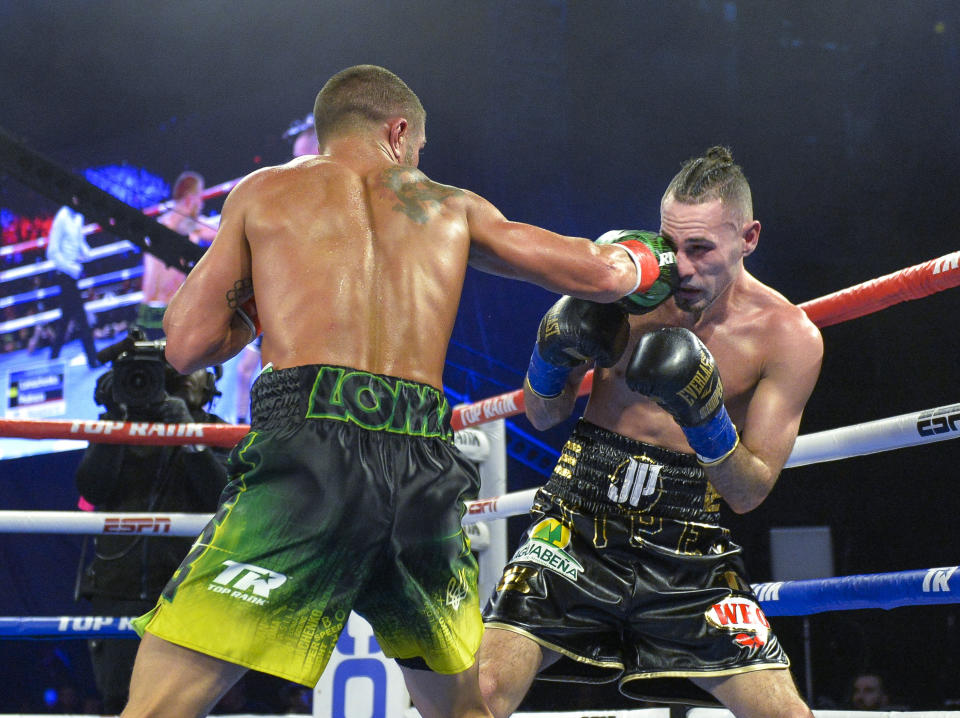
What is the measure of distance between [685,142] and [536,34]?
116 centimetres

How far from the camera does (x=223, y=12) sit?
20.8 feet

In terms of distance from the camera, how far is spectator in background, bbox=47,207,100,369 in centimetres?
563

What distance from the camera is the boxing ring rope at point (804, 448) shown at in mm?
1577

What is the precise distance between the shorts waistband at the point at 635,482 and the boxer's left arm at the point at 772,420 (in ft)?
0.19

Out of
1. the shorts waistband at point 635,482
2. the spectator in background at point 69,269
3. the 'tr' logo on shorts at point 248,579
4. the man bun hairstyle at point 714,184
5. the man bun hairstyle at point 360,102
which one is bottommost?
the 'tr' logo on shorts at point 248,579

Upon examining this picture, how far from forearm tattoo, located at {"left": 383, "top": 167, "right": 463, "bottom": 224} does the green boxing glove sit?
1.08ft

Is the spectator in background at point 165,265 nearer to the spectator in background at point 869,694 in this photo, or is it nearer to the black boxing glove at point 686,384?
the spectator in background at point 869,694

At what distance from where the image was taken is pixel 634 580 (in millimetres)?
1650

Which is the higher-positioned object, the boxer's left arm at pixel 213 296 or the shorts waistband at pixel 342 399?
the boxer's left arm at pixel 213 296

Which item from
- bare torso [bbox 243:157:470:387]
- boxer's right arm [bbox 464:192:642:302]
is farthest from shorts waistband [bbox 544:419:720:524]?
bare torso [bbox 243:157:470:387]

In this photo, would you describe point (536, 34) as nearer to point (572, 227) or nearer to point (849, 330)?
point (572, 227)

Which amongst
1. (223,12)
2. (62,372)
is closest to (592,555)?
(62,372)

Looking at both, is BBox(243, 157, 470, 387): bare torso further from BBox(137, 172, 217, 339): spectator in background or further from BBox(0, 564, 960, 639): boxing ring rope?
BBox(137, 172, 217, 339): spectator in background

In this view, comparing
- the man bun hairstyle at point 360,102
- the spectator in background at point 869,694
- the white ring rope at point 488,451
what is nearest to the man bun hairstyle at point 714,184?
the white ring rope at point 488,451
